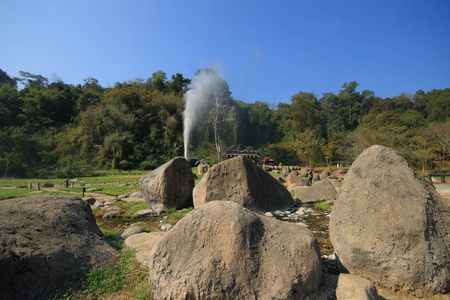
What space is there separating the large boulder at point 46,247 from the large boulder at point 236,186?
3.40 metres

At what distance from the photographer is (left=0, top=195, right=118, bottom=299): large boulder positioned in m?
2.82

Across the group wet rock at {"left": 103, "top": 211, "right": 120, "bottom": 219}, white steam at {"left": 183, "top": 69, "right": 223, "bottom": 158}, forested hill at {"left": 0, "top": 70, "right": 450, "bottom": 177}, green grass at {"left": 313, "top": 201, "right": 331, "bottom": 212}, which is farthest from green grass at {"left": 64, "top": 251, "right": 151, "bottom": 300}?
white steam at {"left": 183, "top": 69, "right": 223, "bottom": 158}

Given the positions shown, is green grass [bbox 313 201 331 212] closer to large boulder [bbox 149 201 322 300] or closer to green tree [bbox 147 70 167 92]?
large boulder [bbox 149 201 322 300]

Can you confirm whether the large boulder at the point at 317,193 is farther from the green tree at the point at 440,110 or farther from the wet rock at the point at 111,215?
the green tree at the point at 440,110

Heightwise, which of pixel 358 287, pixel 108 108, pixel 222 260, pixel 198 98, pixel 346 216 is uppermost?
pixel 198 98

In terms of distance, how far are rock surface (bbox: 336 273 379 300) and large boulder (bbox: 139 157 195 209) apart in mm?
6829

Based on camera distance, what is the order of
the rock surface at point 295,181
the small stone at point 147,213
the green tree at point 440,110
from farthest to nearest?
1. the green tree at point 440,110
2. the rock surface at point 295,181
3. the small stone at point 147,213

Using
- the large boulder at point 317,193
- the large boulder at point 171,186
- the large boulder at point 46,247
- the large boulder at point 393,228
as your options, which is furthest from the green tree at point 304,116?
the large boulder at point 46,247

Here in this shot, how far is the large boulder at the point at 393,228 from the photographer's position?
9.21 ft

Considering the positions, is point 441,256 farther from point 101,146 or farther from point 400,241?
point 101,146

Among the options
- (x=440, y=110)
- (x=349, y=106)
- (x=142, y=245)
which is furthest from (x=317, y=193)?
(x=349, y=106)

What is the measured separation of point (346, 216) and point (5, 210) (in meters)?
5.13

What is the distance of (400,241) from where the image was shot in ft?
9.50

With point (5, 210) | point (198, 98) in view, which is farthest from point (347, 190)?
point (198, 98)
